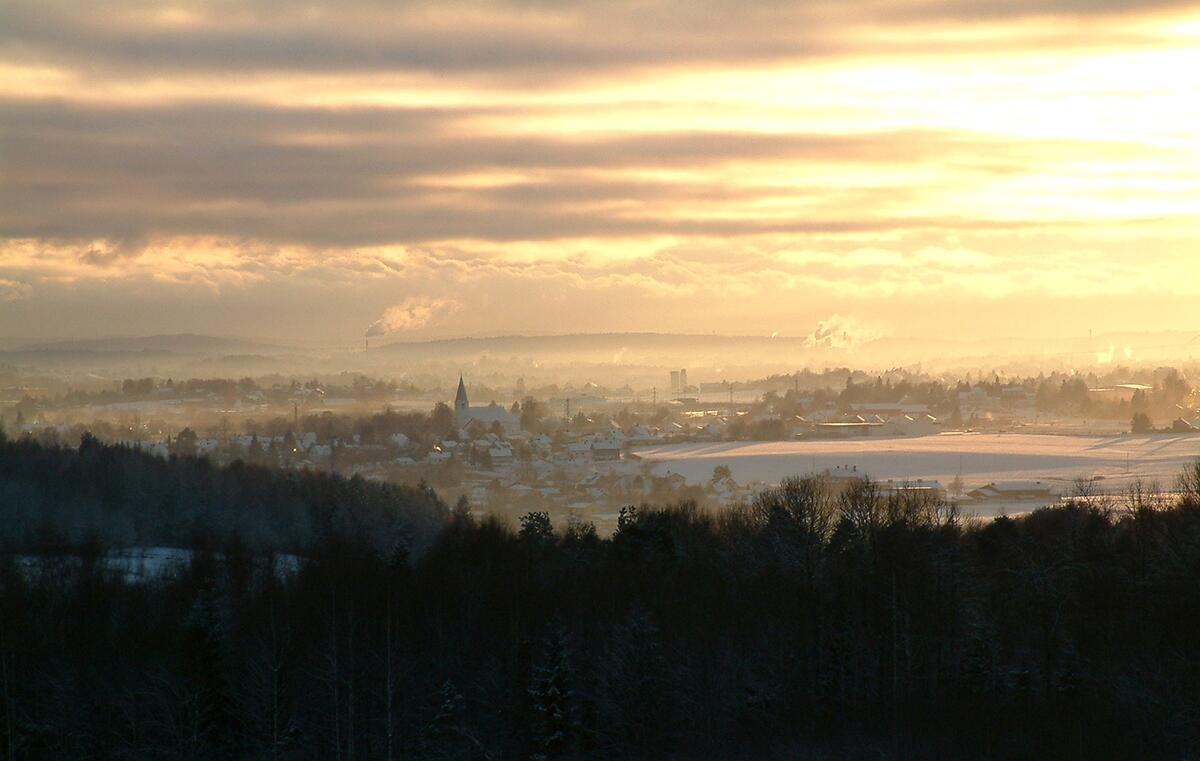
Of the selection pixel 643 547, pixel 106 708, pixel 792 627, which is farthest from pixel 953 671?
pixel 106 708

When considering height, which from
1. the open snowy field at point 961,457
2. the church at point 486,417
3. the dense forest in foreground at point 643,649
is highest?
the church at point 486,417

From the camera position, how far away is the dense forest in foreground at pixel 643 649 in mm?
24359

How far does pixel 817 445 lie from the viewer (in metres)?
91.6

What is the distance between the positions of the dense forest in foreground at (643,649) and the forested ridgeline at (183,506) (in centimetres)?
585

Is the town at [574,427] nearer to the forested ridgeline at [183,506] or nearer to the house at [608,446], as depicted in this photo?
the house at [608,446]

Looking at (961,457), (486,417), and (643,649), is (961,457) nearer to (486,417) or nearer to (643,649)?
(486,417)

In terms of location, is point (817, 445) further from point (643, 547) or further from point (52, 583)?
point (52, 583)

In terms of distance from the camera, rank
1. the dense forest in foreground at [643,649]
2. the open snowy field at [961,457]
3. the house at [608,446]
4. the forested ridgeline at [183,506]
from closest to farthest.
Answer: the dense forest in foreground at [643,649] → the forested ridgeline at [183,506] → the open snowy field at [961,457] → the house at [608,446]

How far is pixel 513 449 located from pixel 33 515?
5280 cm

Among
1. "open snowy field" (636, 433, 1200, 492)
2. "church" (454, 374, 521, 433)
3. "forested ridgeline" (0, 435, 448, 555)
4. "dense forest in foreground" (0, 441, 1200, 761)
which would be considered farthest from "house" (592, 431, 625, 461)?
"dense forest in foreground" (0, 441, 1200, 761)

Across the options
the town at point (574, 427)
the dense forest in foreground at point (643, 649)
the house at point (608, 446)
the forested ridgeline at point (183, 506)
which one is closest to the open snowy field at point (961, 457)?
the town at point (574, 427)

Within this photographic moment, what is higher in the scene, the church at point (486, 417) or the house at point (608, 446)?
the church at point (486, 417)

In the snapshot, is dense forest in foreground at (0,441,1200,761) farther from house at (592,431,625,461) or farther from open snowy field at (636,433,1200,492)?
house at (592,431,625,461)

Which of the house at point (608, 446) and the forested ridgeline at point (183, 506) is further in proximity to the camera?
the house at point (608, 446)
